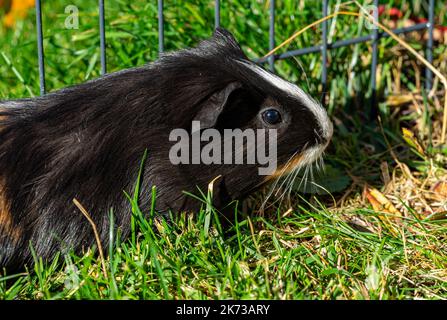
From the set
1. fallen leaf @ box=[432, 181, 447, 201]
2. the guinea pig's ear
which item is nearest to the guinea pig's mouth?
the guinea pig's ear

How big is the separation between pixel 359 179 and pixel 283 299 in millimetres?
1526

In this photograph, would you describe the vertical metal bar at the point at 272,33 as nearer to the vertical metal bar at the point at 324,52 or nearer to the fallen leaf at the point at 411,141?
the vertical metal bar at the point at 324,52

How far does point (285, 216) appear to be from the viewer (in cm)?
319

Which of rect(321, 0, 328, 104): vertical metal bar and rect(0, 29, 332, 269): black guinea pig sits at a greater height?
rect(321, 0, 328, 104): vertical metal bar

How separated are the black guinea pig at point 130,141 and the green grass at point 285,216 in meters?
0.11

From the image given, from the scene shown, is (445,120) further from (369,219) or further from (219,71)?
(219,71)

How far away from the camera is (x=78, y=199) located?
2.67 metres

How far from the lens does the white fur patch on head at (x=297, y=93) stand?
2879 mm

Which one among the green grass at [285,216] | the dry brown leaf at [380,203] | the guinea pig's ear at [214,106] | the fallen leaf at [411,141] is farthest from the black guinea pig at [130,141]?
the fallen leaf at [411,141]

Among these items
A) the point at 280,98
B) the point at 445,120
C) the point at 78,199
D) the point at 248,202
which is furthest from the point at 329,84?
the point at 78,199

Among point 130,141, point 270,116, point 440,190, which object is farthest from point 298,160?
point 440,190

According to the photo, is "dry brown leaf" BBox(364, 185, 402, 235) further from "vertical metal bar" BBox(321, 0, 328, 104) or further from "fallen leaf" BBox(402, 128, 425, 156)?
"vertical metal bar" BBox(321, 0, 328, 104)

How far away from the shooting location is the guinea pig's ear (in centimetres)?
268

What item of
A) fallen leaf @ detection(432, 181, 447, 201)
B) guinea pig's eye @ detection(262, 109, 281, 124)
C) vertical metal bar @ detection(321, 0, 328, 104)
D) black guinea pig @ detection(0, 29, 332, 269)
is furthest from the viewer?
vertical metal bar @ detection(321, 0, 328, 104)
